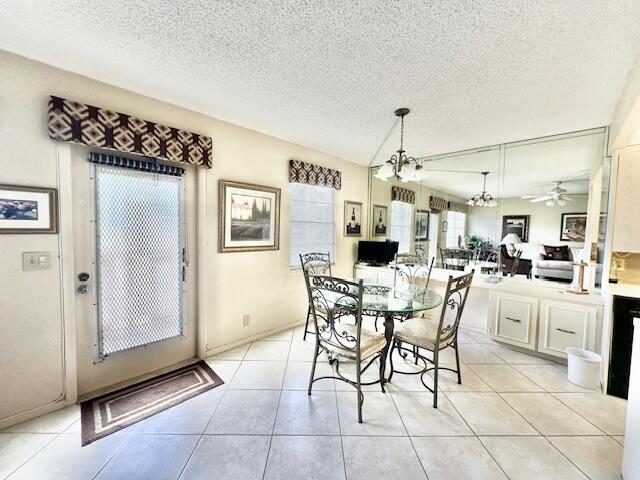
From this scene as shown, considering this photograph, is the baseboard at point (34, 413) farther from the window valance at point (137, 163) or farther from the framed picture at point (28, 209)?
the window valance at point (137, 163)

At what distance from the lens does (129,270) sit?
7.45 ft

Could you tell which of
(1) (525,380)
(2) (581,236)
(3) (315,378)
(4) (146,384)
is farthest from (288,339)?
(2) (581,236)

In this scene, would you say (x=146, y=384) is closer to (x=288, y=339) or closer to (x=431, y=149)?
(x=288, y=339)

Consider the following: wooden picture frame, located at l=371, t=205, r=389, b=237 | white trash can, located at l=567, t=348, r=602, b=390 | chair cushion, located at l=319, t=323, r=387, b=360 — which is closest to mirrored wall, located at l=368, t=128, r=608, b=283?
wooden picture frame, located at l=371, t=205, r=389, b=237

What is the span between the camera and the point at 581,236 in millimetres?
2855

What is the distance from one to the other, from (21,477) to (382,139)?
12.9ft

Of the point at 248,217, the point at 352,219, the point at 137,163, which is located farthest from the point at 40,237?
the point at 352,219

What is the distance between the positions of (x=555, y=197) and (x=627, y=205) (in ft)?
2.49

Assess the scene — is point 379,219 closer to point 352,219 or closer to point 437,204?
point 352,219

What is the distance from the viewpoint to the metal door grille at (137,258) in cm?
216

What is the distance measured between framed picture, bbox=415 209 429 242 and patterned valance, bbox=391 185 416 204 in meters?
0.24

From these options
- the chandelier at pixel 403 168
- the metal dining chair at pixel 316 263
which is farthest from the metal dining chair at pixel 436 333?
the metal dining chair at pixel 316 263

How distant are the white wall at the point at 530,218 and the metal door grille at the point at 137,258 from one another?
370 centimetres

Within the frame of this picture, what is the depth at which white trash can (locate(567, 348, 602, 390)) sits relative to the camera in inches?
92.4
